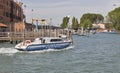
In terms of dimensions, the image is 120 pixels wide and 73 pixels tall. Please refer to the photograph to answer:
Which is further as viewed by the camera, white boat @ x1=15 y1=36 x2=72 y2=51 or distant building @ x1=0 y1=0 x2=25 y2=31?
distant building @ x1=0 y1=0 x2=25 y2=31

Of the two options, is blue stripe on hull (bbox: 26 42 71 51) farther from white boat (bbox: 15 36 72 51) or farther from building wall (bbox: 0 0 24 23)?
building wall (bbox: 0 0 24 23)

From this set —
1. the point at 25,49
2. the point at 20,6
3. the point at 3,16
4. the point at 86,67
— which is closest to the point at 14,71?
the point at 86,67

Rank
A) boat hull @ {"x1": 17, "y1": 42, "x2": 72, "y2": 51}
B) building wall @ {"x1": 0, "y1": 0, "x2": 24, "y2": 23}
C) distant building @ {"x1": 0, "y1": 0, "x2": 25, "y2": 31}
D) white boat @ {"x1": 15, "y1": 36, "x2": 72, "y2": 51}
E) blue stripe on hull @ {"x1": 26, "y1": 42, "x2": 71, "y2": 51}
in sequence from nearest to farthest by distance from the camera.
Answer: white boat @ {"x1": 15, "y1": 36, "x2": 72, "y2": 51}, boat hull @ {"x1": 17, "y1": 42, "x2": 72, "y2": 51}, blue stripe on hull @ {"x1": 26, "y1": 42, "x2": 71, "y2": 51}, distant building @ {"x1": 0, "y1": 0, "x2": 25, "y2": 31}, building wall @ {"x1": 0, "y1": 0, "x2": 24, "y2": 23}

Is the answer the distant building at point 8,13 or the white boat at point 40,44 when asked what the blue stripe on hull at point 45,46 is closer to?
the white boat at point 40,44

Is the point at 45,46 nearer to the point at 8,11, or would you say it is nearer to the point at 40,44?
the point at 40,44

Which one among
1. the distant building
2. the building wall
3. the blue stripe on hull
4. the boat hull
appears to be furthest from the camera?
the building wall

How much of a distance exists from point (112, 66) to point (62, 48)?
87.2 ft

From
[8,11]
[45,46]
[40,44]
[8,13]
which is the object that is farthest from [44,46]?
[8,11]

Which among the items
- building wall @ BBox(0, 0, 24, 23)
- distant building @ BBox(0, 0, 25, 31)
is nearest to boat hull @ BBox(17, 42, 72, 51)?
distant building @ BBox(0, 0, 25, 31)

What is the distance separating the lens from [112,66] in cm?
4700

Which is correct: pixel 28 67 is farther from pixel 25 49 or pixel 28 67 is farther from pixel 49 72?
pixel 25 49

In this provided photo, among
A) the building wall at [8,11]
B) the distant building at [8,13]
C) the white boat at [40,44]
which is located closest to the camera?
the white boat at [40,44]

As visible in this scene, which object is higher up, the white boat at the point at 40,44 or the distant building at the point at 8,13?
the distant building at the point at 8,13

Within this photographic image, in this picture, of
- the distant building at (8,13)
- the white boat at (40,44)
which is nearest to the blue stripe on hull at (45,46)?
the white boat at (40,44)
